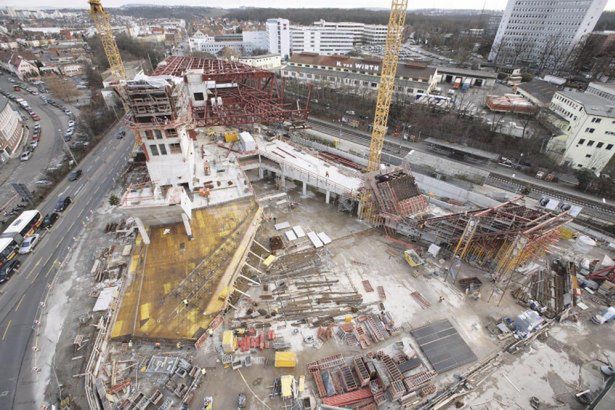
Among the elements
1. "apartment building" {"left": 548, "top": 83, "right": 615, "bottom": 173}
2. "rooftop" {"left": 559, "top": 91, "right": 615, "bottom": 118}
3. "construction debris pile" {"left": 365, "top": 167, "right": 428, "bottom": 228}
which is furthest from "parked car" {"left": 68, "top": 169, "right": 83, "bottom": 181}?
"rooftop" {"left": 559, "top": 91, "right": 615, "bottom": 118}

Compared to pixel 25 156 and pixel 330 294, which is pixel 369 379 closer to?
pixel 330 294

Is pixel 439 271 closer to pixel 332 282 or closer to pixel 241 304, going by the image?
pixel 332 282

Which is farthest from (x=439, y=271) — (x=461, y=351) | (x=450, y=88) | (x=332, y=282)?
(x=450, y=88)

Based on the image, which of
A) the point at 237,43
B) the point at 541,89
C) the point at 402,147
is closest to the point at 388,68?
the point at 402,147

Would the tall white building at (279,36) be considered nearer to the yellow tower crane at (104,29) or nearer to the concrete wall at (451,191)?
the yellow tower crane at (104,29)

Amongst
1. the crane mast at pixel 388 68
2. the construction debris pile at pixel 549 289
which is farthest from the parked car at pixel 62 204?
the construction debris pile at pixel 549 289

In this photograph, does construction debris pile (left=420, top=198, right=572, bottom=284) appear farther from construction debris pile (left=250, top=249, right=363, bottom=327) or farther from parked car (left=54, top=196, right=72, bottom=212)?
parked car (left=54, top=196, right=72, bottom=212)
